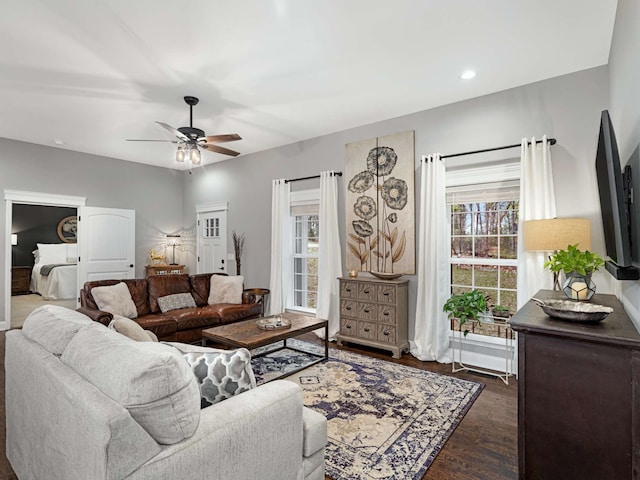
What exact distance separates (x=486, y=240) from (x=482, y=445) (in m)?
2.22

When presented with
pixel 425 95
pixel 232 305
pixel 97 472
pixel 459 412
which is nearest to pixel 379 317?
pixel 459 412

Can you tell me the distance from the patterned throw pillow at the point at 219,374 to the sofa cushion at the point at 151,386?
0.23 m

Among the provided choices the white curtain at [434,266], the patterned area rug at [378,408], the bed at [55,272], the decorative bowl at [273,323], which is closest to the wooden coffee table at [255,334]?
the decorative bowl at [273,323]

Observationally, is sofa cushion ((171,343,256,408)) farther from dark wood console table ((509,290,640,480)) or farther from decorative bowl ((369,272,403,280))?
decorative bowl ((369,272,403,280))

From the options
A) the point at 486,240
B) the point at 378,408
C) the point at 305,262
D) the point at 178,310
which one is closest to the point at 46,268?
the point at 178,310

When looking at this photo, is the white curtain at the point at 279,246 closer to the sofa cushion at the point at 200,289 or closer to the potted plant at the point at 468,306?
the sofa cushion at the point at 200,289

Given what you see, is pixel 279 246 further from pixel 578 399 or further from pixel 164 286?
pixel 578 399

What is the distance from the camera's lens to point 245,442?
1351mm

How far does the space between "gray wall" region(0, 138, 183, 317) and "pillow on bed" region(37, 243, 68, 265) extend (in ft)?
11.8

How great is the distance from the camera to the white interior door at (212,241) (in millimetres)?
6598

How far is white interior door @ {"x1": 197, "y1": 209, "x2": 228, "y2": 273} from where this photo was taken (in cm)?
660

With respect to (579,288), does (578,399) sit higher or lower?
lower

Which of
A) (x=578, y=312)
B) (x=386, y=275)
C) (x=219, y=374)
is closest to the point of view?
(x=219, y=374)

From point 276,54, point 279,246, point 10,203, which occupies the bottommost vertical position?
point 279,246
